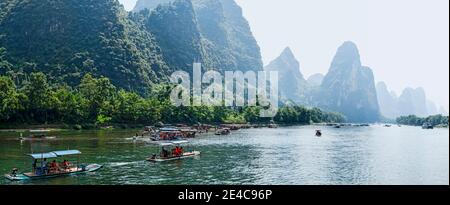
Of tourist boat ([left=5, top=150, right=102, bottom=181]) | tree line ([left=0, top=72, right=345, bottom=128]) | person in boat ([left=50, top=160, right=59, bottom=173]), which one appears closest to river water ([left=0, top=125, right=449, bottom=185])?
tourist boat ([left=5, top=150, right=102, bottom=181])

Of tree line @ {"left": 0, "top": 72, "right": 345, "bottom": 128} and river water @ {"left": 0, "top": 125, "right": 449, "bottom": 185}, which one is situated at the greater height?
tree line @ {"left": 0, "top": 72, "right": 345, "bottom": 128}

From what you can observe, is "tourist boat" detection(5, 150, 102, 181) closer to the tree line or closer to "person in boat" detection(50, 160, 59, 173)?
"person in boat" detection(50, 160, 59, 173)

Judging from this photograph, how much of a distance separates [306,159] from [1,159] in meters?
24.6

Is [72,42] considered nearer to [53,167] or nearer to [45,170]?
[53,167]

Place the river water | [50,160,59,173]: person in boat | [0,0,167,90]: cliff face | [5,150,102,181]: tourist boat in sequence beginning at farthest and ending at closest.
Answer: [0,0,167,90]: cliff face, the river water, [50,160,59,173]: person in boat, [5,150,102,181]: tourist boat

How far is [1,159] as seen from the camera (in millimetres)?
31359

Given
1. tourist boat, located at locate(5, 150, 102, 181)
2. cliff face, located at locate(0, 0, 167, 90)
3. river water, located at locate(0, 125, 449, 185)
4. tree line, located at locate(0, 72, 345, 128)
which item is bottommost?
river water, located at locate(0, 125, 449, 185)

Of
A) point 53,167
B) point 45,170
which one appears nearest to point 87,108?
point 53,167

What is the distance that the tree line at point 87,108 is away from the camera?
68688 mm

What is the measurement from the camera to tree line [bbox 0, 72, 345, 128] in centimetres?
6869

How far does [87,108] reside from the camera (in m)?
79.0

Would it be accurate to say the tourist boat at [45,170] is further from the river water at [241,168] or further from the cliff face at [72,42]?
the cliff face at [72,42]

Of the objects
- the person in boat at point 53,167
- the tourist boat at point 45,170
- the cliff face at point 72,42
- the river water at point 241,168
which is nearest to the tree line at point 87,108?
the cliff face at point 72,42

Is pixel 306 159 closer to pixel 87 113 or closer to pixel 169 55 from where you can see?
pixel 87 113
